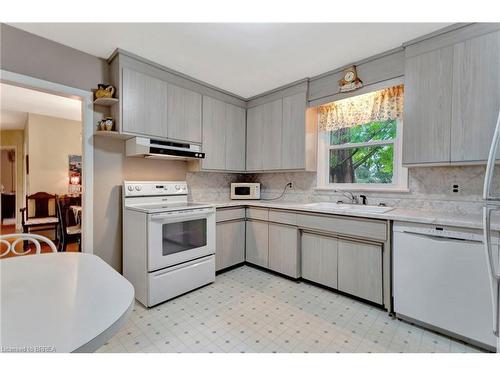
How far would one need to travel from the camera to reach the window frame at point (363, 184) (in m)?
2.46

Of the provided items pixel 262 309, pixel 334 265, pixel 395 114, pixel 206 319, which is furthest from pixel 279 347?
pixel 395 114

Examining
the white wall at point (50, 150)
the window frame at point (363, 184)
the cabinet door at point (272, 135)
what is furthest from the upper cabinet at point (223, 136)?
the white wall at point (50, 150)

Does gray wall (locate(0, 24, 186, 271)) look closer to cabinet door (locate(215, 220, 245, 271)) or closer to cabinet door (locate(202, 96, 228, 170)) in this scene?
cabinet door (locate(202, 96, 228, 170))

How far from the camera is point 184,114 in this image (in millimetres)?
2787

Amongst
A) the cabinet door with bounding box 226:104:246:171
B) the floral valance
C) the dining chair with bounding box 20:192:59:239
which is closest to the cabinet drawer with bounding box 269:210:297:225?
the cabinet door with bounding box 226:104:246:171

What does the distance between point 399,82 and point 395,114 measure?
321 millimetres

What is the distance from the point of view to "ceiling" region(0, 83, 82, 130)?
338 centimetres

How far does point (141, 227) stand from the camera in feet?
7.30

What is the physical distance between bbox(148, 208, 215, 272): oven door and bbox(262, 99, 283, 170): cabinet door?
1102 millimetres

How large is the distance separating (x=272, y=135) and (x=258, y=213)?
108 centimetres

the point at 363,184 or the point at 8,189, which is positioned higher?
the point at 363,184

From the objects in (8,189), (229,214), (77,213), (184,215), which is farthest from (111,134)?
(8,189)

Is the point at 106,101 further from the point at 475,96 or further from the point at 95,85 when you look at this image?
the point at 475,96

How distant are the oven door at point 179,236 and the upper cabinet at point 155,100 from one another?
2.88 feet
